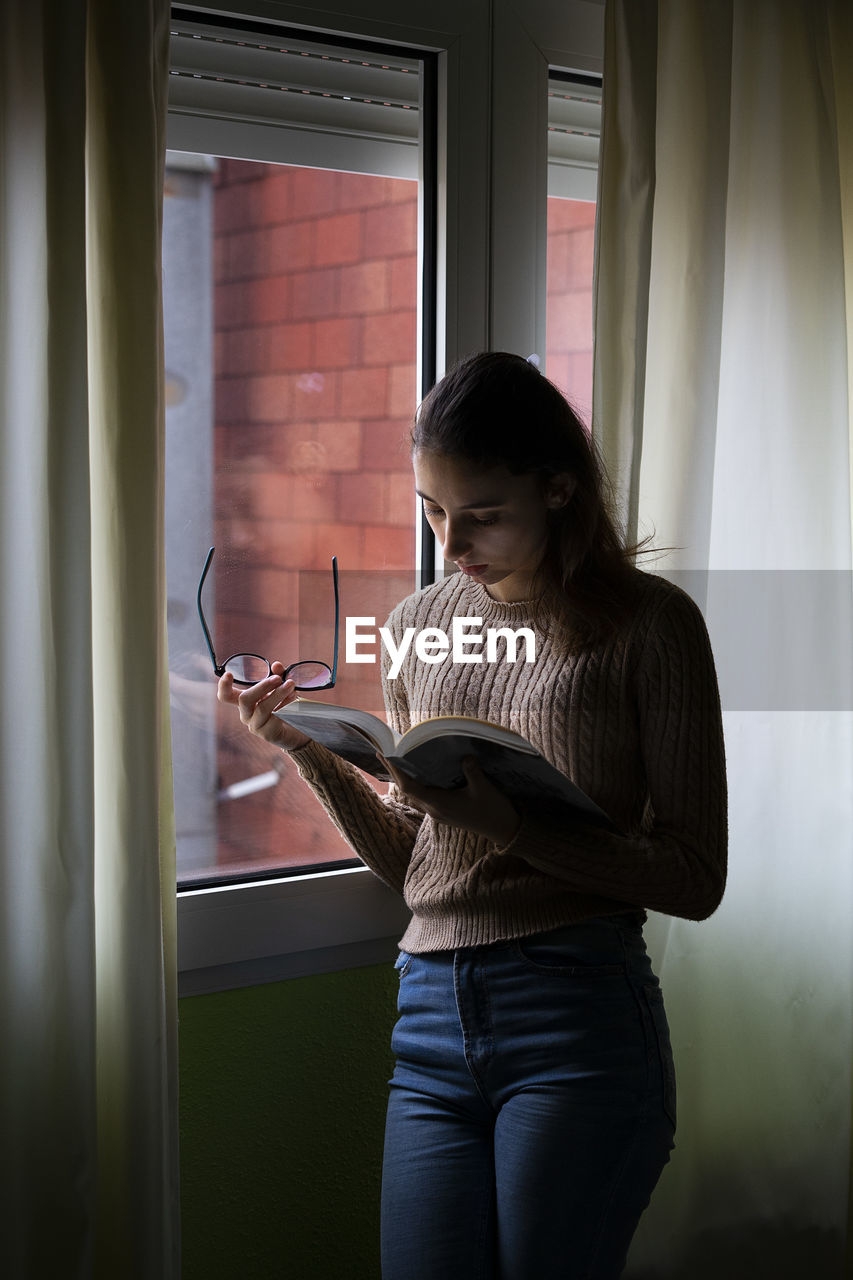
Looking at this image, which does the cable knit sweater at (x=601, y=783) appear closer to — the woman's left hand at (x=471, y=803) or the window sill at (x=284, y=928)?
the woman's left hand at (x=471, y=803)

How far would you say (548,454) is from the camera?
1.23 metres

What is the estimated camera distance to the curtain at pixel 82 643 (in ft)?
3.90

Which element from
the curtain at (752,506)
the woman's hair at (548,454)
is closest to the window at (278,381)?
the curtain at (752,506)

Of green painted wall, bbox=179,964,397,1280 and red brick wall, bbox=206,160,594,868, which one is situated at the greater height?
red brick wall, bbox=206,160,594,868

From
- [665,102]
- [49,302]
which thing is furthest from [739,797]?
[49,302]

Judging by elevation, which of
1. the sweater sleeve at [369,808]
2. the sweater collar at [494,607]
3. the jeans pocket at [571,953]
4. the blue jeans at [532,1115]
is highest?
the sweater collar at [494,607]

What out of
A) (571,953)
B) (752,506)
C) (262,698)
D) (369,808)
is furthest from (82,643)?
(752,506)

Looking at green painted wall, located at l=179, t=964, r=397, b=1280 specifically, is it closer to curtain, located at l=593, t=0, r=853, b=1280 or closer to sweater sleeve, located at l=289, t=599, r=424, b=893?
sweater sleeve, located at l=289, t=599, r=424, b=893

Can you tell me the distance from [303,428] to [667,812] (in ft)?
2.61

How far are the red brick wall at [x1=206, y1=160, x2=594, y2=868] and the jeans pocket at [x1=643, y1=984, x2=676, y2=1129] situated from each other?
0.61 m

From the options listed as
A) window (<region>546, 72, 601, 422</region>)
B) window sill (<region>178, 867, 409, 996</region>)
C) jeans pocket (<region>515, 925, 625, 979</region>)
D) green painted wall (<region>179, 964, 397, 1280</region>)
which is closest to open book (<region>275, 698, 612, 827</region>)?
jeans pocket (<region>515, 925, 625, 979</region>)

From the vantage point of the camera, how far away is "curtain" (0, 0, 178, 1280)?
46.8 inches

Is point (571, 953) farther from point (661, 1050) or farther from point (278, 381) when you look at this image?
point (278, 381)

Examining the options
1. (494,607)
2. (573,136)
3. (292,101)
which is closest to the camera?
(494,607)
